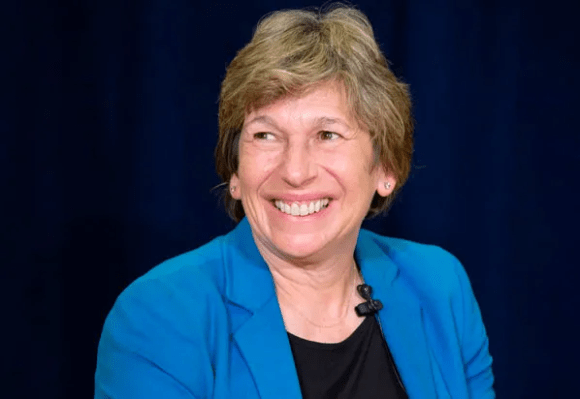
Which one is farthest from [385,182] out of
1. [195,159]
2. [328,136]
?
[195,159]

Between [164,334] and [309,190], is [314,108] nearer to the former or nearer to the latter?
[309,190]

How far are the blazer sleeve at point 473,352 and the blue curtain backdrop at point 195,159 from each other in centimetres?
40

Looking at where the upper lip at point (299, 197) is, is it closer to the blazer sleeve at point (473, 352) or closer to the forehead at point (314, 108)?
the forehead at point (314, 108)

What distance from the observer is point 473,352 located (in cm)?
202

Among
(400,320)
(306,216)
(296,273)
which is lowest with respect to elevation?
(400,320)

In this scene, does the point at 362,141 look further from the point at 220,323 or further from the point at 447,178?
the point at 447,178

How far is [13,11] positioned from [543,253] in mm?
1940

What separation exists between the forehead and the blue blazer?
1.00ft

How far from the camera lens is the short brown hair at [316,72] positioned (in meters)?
1.69

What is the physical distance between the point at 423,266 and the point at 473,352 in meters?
0.24

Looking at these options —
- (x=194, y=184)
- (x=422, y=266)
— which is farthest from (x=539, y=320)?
(x=194, y=184)

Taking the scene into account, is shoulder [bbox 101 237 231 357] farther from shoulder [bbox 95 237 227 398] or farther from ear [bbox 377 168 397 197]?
ear [bbox 377 168 397 197]

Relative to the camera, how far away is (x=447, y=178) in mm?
2818

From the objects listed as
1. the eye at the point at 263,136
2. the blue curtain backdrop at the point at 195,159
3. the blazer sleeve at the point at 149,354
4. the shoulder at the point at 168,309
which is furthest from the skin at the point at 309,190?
the blue curtain backdrop at the point at 195,159
